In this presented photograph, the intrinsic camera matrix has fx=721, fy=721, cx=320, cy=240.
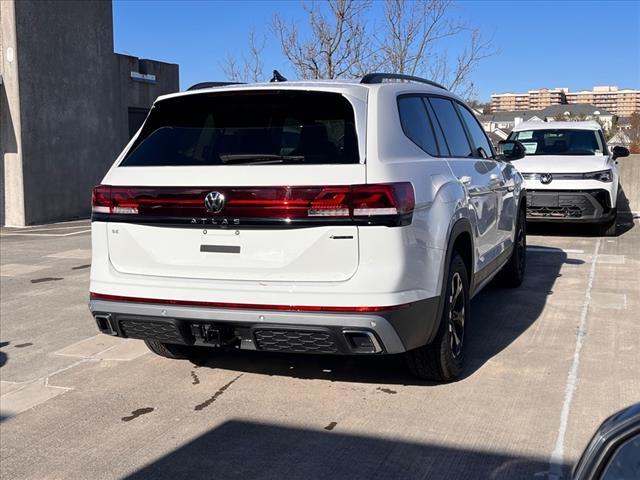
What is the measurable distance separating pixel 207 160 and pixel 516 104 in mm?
129754

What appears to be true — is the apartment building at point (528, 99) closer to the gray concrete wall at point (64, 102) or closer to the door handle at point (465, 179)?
the gray concrete wall at point (64, 102)

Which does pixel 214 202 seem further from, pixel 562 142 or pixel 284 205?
pixel 562 142

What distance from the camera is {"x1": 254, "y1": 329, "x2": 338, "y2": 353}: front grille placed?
12.6 ft

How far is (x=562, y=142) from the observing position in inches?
483

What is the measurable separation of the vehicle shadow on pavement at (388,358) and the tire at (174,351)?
2.9 inches

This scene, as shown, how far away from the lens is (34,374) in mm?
5148

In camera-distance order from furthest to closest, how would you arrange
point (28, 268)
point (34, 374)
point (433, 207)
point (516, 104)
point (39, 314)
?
point (516, 104) < point (28, 268) < point (39, 314) < point (34, 374) < point (433, 207)

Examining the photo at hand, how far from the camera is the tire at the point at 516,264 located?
7.41m

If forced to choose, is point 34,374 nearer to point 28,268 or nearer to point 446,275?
point 446,275

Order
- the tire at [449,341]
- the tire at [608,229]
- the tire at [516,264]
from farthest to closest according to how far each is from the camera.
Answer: the tire at [608,229]
the tire at [516,264]
the tire at [449,341]

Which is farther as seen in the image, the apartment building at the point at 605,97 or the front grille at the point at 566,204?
the apartment building at the point at 605,97

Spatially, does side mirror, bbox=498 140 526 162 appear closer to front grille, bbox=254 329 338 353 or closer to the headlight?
front grille, bbox=254 329 338 353

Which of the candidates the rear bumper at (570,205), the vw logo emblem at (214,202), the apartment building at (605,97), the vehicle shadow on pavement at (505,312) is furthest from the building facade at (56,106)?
the apartment building at (605,97)

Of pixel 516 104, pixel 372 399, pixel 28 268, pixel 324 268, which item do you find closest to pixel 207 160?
pixel 324 268
